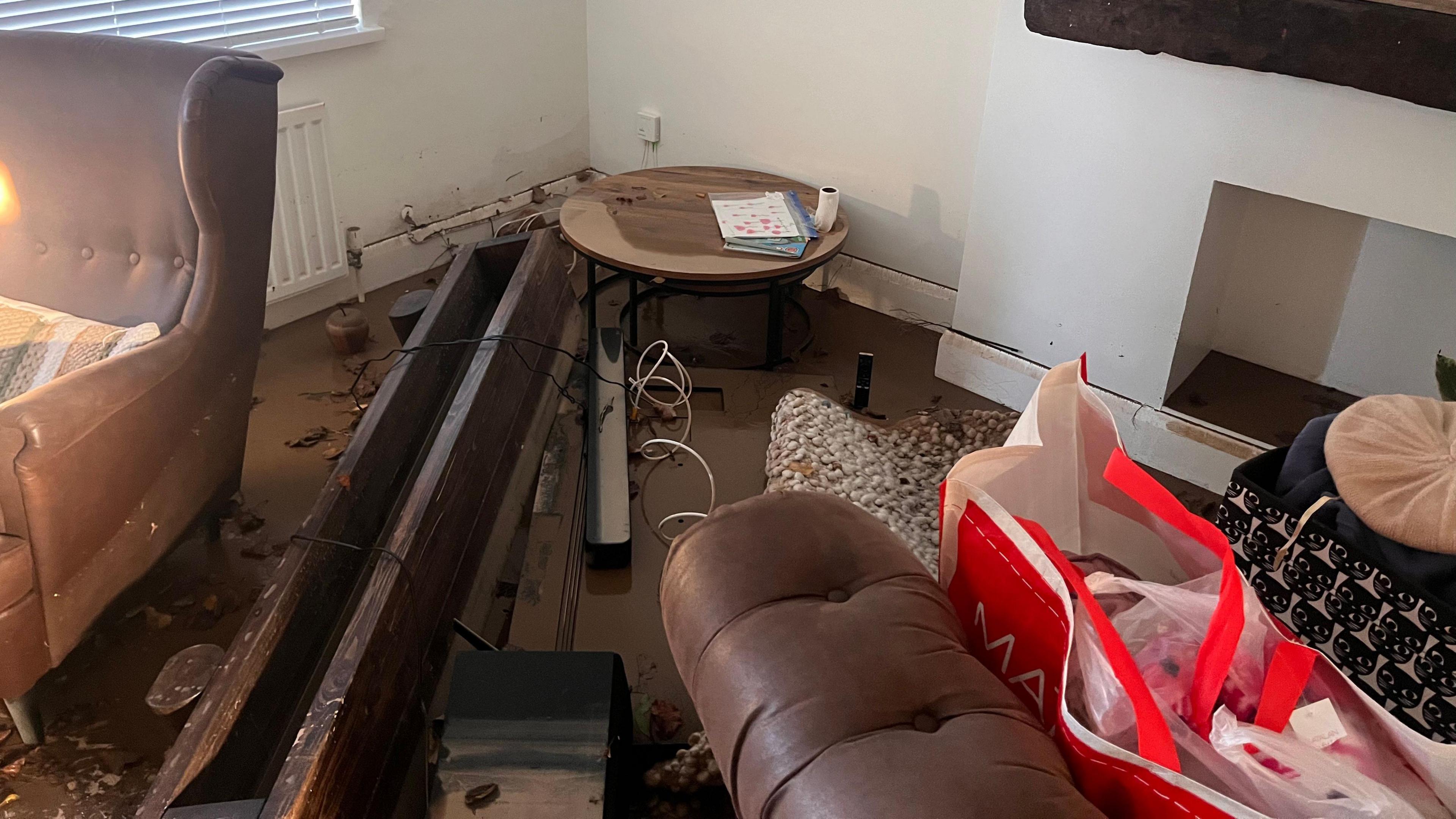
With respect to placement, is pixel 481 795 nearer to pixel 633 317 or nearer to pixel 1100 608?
→ pixel 1100 608

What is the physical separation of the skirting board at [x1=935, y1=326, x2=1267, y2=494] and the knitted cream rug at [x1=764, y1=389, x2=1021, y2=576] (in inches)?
5.7

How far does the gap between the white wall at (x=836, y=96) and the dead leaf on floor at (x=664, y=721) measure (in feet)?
5.63

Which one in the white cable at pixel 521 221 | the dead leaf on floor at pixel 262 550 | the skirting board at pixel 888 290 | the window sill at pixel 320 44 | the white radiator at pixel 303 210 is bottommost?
the dead leaf on floor at pixel 262 550

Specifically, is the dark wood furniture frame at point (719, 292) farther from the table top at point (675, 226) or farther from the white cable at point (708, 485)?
the white cable at point (708, 485)

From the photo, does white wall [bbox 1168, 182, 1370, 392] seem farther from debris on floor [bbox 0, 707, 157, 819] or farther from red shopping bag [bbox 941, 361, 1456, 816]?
debris on floor [bbox 0, 707, 157, 819]

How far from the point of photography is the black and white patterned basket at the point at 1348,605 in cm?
104

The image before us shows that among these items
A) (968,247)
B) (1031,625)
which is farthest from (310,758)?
(968,247)

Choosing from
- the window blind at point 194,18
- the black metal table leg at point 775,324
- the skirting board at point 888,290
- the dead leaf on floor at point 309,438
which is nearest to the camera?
the window blind at point 194,18

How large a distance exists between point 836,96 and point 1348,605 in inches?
86.9

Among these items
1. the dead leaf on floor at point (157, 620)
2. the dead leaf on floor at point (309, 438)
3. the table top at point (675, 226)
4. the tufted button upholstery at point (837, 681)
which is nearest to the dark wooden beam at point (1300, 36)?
the table top at point (675, 226)

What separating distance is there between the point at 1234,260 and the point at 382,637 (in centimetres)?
230

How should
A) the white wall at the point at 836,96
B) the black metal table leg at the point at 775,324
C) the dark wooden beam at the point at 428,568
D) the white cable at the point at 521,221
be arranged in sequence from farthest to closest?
the white cable at the point at 521,221
the white wall at the point at 836,96
the black metal table leg at the point at 775,324
the dark wooden beam at the point at 428,568

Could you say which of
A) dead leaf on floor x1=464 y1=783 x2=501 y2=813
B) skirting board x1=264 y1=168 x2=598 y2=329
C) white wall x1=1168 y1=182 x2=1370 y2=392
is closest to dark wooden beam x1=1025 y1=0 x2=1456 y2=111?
white wall x1=1168 y1=182 x2=1370 y2=392

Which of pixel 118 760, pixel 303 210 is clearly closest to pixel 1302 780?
pixel 118 760
